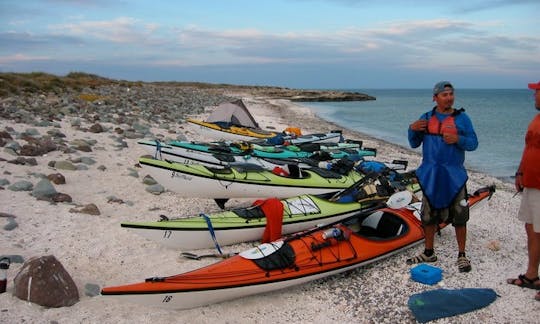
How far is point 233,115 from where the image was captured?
55.0 ft

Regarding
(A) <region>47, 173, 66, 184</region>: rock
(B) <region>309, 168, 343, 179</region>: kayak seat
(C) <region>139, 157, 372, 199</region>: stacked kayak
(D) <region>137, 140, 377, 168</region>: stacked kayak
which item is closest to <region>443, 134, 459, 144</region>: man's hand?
(C) <region>139, 157, 372, 199</region>: stacked kayak

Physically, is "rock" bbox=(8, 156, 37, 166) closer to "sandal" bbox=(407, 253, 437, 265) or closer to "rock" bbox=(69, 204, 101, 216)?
"rock" bbox=(69, 204, 101, 216)

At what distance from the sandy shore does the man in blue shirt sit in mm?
851

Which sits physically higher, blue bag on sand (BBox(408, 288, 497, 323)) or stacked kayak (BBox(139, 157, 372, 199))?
stacked kayak (BBox(139, 157, 372, 199))

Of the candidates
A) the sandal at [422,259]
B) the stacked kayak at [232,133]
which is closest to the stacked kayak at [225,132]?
the stacked kayak at [232,133]

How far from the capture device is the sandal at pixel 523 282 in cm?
467

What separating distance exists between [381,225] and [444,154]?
161 centimetres

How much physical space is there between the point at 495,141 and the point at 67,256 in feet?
73.3

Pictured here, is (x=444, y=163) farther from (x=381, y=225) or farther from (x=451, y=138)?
(x=381, y=225)

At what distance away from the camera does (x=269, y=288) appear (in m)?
4.57

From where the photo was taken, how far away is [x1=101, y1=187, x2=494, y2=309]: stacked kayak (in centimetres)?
405

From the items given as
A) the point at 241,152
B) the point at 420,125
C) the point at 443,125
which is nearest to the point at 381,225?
the point at 420,125

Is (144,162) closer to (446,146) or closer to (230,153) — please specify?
(230,153)

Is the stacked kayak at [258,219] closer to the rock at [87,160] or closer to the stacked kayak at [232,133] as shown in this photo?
the rock at [87,160]
